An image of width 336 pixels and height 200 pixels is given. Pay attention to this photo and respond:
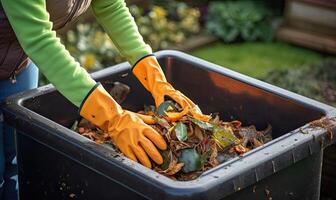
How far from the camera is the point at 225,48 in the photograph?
5.21 metres

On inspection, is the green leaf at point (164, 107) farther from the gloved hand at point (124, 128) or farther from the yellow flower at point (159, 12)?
the yellow flower at point (159, 12)

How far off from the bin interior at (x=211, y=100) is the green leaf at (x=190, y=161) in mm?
461

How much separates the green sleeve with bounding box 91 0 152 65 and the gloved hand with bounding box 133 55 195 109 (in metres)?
0.03

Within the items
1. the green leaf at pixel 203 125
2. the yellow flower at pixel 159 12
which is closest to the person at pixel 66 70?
the green leaf at pixel 203 125

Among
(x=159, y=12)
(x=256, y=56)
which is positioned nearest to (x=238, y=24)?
(x=256, y=56)

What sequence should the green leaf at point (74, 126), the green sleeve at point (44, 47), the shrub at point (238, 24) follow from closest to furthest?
the green sleeve at point (44, 47) → the green leaf at point (74, 126) → the shrub at point (238, 24)

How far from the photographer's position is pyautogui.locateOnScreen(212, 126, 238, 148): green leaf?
227 cm

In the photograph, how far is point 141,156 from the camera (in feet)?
7.02

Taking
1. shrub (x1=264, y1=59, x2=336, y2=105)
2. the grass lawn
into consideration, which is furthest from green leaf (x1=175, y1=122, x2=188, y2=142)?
the grass lawn

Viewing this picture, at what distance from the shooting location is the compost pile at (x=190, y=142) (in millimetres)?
2152

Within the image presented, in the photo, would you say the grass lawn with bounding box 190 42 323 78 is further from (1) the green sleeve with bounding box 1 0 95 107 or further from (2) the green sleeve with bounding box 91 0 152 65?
(1) the green sleeve with bounding box 1 0 95 107

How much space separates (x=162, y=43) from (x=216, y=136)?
2.68 meters

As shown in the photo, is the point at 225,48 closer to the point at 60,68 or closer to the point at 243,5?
the point at 243,5

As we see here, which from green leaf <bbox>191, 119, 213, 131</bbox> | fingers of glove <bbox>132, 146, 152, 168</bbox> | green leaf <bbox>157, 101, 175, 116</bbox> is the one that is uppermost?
green leaf <bbox>191, 119, 213, 131</bbox>
